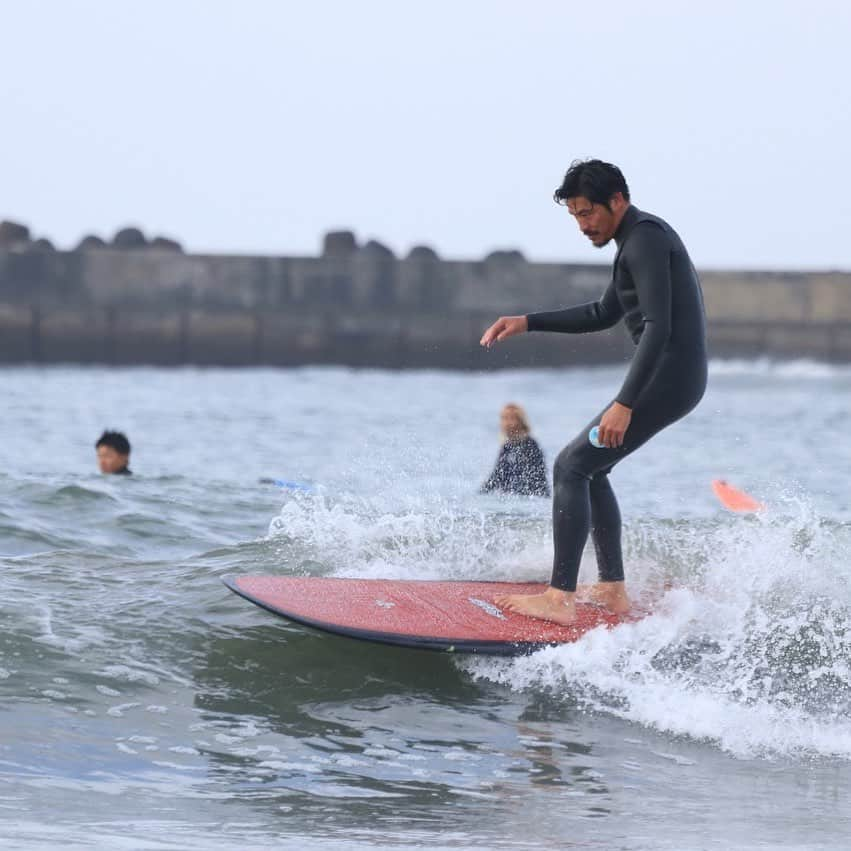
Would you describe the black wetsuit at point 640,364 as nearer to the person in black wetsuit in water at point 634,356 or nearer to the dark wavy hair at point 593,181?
the person in black wetsuit in water at point 634,356

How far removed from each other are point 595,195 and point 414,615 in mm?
1708

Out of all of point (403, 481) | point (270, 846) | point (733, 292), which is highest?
point (733, 292)

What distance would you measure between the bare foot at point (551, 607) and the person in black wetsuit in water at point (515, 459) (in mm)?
4563

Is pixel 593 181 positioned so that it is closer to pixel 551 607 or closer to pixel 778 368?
pixel 551 607

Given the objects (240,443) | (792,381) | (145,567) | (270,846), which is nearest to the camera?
(270,846)

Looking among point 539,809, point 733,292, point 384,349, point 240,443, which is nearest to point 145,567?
point 539,809

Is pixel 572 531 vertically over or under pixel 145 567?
over

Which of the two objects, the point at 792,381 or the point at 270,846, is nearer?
the point at 270,846

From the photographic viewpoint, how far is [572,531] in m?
5.45

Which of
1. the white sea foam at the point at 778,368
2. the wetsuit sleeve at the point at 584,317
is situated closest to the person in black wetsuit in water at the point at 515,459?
the wetsuit sleeve at the point at 584,317

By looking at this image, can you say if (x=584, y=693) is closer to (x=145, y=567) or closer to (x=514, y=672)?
(x=514, y=672)

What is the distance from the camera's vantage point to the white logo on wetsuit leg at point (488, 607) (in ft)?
18.7

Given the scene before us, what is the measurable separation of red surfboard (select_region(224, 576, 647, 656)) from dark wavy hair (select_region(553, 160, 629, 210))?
1580mm

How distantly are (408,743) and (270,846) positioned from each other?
1148mm
